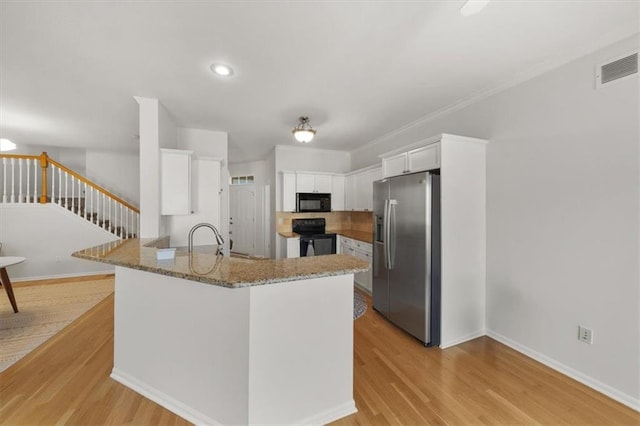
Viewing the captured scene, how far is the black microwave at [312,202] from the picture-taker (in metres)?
4.80

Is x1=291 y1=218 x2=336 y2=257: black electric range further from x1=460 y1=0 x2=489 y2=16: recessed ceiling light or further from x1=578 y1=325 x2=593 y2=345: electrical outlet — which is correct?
x1=460 y1=0 x2=489 y2=16: recessed ceiling light

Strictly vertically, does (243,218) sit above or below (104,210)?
below

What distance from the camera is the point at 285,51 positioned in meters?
2.04

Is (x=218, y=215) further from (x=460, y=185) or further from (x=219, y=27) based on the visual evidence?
(x=460, y=185)

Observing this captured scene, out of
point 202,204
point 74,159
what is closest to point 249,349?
point 202,204

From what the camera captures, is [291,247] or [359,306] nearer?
[359,306]

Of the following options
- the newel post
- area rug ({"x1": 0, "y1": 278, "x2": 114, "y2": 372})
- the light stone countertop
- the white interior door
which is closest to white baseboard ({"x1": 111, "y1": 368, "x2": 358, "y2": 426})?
the light stone countertop

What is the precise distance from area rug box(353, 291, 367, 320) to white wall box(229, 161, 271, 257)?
2.95m

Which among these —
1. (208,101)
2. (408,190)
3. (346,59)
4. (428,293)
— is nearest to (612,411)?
(428,293)

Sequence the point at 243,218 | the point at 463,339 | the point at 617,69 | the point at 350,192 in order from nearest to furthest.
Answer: the point at 617,69 → the point at 463,339 → the point at 350,192 → the point at 243,218

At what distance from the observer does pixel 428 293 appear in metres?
2.50

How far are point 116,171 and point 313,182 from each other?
5366mm

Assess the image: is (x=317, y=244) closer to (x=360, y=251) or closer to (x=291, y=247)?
A: (x=291, y=247)

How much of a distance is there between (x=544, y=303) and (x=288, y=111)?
3.42 m
